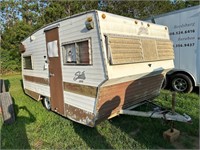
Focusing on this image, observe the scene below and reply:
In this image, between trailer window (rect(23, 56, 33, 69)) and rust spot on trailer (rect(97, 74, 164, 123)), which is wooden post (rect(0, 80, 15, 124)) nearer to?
trailer window (rect(23, 56, 33, 69))

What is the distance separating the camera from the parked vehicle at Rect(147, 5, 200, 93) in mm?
6289

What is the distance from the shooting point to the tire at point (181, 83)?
662 cm

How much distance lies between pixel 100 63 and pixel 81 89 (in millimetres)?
894

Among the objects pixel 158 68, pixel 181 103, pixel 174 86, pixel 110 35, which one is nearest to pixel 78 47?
pixel 110 35

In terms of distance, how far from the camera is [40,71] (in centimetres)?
581

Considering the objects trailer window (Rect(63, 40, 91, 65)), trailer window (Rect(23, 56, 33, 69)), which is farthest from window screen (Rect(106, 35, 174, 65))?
trailer window (Rect(23, 56, 33, 69))

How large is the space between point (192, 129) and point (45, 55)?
4114 mm

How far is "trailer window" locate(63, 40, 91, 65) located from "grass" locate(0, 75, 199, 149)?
5.22 ft

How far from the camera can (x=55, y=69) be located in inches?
193

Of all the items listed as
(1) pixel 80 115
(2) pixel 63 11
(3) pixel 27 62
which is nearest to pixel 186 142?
(1) pixel 80 115

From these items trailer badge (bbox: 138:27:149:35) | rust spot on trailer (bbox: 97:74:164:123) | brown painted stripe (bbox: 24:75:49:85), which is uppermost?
trailer badge (bbox: 138:27:149:35)

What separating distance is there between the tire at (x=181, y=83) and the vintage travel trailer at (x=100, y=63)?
1841 millimetres

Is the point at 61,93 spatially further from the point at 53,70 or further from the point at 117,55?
the point at 117,55

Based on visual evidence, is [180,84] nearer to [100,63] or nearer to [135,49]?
[135,49]
